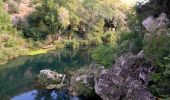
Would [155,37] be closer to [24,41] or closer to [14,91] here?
[14,91]

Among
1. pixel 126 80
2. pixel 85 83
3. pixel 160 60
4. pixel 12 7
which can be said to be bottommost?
pixel 85 83

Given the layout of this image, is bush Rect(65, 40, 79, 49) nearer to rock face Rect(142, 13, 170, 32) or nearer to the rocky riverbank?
the rocky riverbank

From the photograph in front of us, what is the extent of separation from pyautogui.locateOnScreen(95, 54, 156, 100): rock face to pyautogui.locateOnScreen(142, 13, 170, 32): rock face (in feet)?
6.94

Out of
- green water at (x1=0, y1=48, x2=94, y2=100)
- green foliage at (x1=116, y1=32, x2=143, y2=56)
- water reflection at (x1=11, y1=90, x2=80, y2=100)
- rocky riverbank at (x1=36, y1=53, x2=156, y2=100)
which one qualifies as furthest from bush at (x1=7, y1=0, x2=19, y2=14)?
rocky riverbank at (x1=36, y1=53, x2=156, y2=100)

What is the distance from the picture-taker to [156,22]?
2189 centimetres

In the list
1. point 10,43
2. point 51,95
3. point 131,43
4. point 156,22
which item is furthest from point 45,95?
point 10,43

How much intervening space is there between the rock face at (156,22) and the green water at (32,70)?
8.21 meters

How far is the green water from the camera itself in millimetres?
28791

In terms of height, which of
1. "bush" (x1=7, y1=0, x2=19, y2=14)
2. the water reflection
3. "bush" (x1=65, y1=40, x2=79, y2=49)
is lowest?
the water reflection

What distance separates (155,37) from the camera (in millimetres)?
19719

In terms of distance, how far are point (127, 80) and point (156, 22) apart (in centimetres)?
447

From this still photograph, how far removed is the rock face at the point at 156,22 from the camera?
21.1 m

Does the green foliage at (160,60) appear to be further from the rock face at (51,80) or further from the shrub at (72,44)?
the shrub at (72,44)

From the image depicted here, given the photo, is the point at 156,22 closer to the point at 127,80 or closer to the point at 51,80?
the point at 127,80
